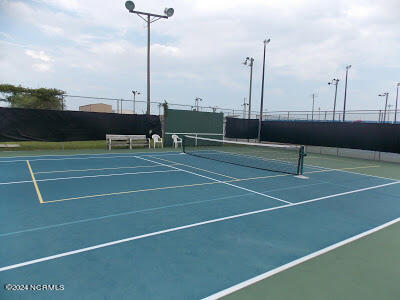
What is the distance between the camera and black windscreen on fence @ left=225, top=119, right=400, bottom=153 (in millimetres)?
13781

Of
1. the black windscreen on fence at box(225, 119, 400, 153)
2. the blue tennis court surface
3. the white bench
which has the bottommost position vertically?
the blue tennis court surface

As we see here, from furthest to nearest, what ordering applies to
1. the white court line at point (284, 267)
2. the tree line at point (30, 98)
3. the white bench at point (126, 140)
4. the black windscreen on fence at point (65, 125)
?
the tree line at point (30, 98) < the white bench at point (126, 140) < the black windscreen on fence at point (65, 125) < the white court line at point (284, 267)

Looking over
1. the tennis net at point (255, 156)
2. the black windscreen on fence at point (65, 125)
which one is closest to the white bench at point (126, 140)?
the black windscreen on fence at point (65, 125)

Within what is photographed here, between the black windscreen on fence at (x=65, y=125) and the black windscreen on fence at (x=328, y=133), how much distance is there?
7266mm

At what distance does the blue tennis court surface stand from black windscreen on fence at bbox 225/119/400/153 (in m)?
7.50

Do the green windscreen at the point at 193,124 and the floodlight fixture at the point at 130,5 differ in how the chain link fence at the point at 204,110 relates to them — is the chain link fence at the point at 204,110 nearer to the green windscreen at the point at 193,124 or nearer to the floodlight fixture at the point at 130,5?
the green windscreen at the point at 193,124

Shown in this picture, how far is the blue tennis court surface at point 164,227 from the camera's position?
104 inches

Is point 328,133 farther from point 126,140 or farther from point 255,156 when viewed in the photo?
point 126,140

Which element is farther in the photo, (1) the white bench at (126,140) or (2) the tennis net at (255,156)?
(1) the white bench at (126,140)

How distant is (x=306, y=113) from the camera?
22000 millimetres

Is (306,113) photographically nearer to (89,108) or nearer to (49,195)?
(89,108)

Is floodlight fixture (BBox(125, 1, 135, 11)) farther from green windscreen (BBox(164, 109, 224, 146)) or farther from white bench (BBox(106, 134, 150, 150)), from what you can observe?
white bench (BBox(106, 134, 150, 150))

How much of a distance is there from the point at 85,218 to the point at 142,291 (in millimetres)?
2221

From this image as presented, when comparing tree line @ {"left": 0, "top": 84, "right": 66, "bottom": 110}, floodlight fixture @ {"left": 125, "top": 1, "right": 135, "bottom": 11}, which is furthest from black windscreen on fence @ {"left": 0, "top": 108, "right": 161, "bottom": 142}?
floodlight fixture @ {"left": 125, "top": 1, "right": 135, "bottom": 11}
